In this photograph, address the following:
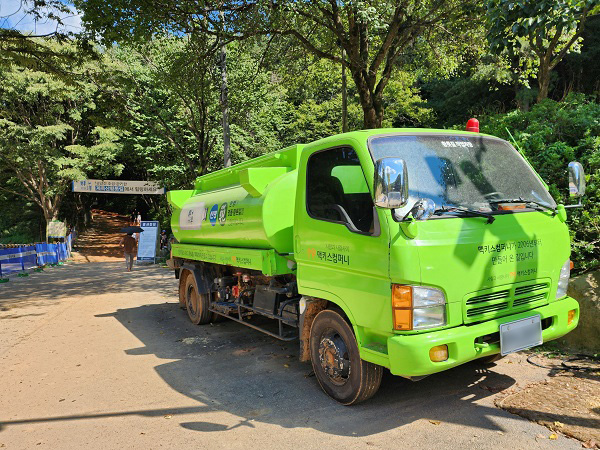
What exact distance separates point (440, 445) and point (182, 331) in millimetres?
4982

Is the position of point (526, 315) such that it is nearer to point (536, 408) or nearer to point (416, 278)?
point (536, 408)

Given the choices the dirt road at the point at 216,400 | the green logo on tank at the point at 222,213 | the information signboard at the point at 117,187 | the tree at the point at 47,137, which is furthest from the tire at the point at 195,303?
the information signboard at the point at 117,187

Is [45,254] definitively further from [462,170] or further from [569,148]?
[462,170]

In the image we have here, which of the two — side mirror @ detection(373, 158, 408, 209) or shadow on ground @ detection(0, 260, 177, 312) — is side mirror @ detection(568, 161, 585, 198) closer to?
side mirror @ detection(373, 158, 408, 209)

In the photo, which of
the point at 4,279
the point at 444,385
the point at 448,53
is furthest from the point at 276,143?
the point at 444,385

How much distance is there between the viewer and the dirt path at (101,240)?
2703 cm

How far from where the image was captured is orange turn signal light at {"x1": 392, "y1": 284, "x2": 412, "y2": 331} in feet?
10.9

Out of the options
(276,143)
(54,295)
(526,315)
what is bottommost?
(54,295)

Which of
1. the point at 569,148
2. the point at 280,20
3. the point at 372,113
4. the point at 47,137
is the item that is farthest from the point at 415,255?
the point at 47,137

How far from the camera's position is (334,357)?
13.6ft

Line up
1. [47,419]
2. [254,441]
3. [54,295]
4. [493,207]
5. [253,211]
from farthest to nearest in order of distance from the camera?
1. [54,295]
2. [253,211]
3. [47,419]
4. [493,207]
5. [254,441]


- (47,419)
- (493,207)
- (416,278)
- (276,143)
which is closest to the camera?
(416,278)

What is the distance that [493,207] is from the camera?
12.8 feet

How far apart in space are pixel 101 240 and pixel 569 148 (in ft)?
108
